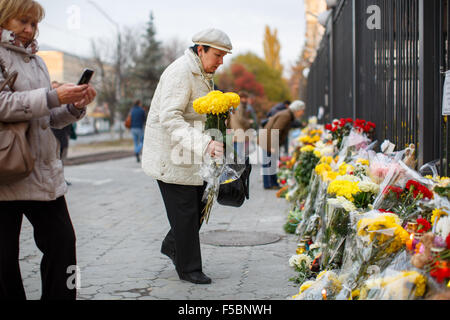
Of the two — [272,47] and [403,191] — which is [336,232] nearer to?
[403,191]

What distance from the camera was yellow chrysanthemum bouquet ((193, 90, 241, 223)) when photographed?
3879 millimetres

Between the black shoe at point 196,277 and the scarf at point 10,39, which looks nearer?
the scarf at point 10,39

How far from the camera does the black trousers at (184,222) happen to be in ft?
14.2

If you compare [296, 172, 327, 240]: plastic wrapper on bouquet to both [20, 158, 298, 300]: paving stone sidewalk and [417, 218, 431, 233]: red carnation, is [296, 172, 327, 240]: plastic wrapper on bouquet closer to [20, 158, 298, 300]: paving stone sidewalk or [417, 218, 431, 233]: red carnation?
[20, 158, 298, 300]: paving stone sidewalk

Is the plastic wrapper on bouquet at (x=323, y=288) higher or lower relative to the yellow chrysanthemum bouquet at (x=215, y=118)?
lower

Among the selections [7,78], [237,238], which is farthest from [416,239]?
[237,238]

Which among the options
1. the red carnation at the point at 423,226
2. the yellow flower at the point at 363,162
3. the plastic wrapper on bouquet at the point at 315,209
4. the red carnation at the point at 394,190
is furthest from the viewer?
the plastic wrapper on bouquet at the point at 315,209

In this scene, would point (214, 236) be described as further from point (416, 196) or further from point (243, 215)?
point (416, 196)

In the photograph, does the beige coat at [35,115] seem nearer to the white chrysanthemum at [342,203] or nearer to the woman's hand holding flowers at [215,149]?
the woman's hand holding flowers at [215,149]

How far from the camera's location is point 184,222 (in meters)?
4.31

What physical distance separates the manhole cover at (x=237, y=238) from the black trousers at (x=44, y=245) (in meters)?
2.78

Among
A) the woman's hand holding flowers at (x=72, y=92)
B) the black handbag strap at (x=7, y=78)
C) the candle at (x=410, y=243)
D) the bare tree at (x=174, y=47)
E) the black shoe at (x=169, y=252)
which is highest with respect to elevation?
the bare tree at (x=174, y=47)

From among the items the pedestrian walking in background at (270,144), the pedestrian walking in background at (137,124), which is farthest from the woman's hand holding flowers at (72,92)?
the pedestrian walking in background at (137,124)

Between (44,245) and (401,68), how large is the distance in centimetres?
296
